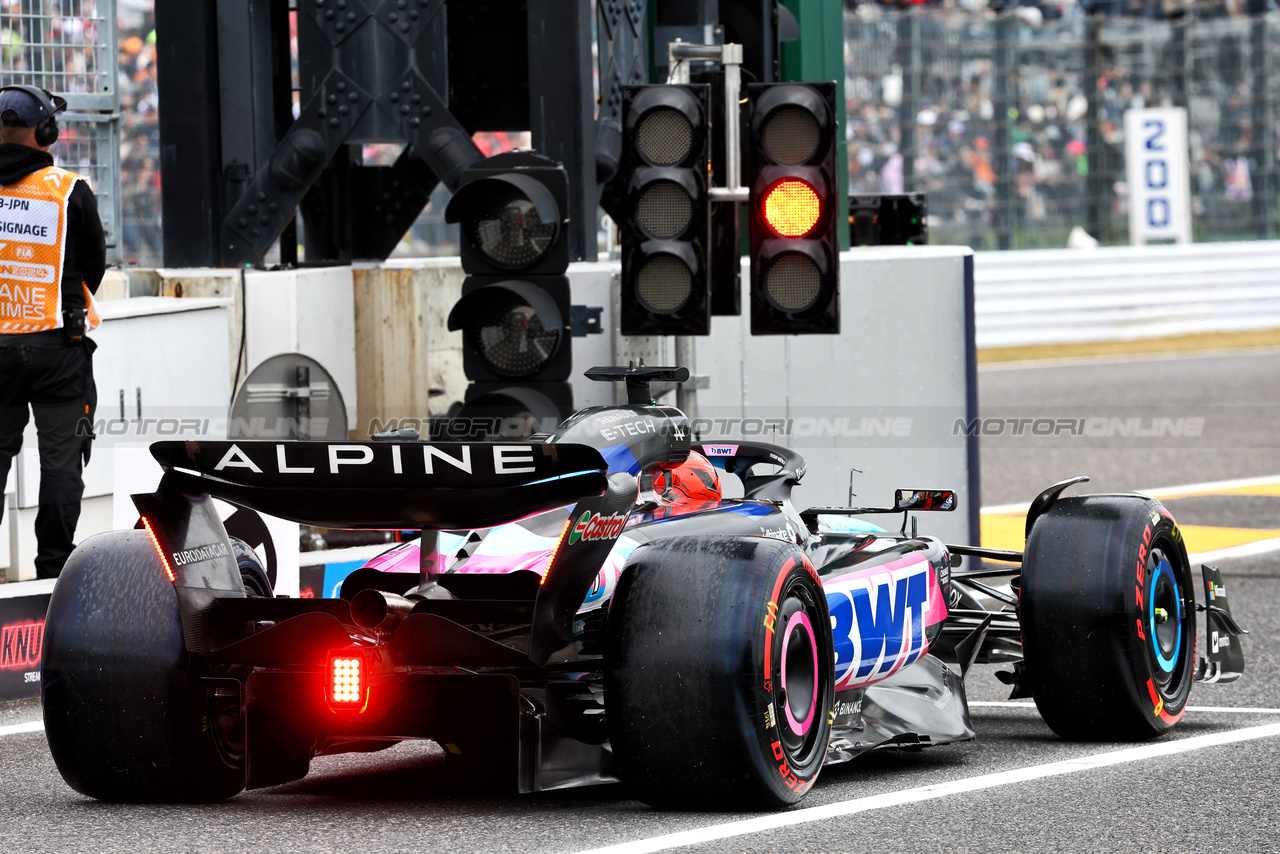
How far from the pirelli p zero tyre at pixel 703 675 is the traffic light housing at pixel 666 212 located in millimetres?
3239

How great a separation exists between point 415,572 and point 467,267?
2541 mm

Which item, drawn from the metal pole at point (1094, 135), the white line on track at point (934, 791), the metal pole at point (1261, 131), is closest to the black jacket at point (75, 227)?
the white line on track at point (934, 791)

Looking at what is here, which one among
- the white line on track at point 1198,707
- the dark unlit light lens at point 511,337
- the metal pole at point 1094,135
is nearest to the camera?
the white line on track at point 1198,707

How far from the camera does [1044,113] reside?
2688 cm

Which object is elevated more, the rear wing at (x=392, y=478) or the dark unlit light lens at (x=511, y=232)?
the dark unlit light lens at (x=511, y=232)

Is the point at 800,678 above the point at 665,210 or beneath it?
beneath

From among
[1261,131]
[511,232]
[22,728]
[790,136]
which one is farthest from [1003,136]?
[22,728]

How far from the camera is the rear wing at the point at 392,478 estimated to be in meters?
4.84

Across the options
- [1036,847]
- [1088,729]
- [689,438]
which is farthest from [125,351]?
[1036,847]

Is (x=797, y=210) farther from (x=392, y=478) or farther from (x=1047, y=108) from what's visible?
(x=1047, y=108)

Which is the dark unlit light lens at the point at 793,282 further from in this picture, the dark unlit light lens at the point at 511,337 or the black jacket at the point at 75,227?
the black jacket at the point at 75,227

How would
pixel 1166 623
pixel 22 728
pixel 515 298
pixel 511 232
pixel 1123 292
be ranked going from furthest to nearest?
pixel 1123 292 → pixel 511 232 → pixel 515 298 → pixel 22 728 → pixel 1166 623

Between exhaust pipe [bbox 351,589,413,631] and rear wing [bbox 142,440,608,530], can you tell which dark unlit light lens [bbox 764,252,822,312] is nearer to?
rear wing [bbox 142,440,608,530]

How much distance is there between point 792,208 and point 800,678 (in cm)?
350
